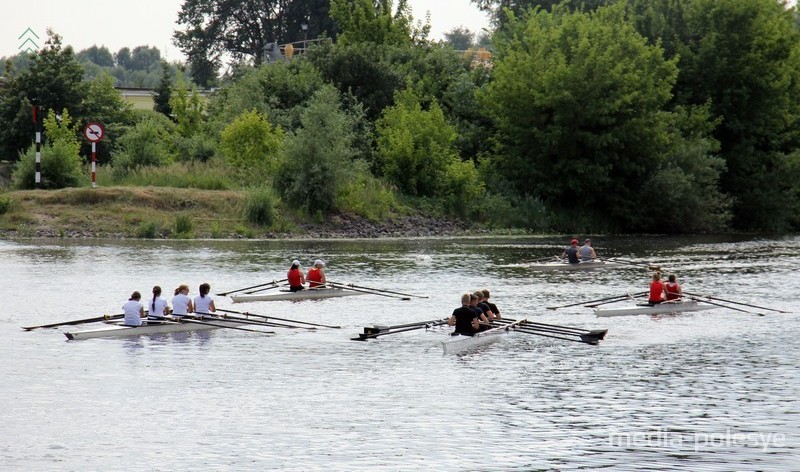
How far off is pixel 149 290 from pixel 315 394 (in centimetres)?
1562

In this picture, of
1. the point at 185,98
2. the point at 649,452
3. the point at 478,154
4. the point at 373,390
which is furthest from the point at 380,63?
the point at 649,452

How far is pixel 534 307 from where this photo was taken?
37250mm

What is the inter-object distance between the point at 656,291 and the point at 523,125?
1434 inches

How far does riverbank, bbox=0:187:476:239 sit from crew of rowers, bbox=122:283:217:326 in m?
25.6

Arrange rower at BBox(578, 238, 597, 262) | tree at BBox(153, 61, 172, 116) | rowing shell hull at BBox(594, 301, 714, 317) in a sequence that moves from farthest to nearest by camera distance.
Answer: tree at BBox(153, 61, 172, 116) → rower at BBox(578, 238, 597, 262) → rowing shell hull at BBox(594, 301, 714, 317)

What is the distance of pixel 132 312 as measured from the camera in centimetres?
3061

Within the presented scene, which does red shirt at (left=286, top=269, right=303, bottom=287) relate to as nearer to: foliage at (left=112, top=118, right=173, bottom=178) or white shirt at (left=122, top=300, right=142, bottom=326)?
white shirt at (left=122, top=300, right=142, bottom=326)

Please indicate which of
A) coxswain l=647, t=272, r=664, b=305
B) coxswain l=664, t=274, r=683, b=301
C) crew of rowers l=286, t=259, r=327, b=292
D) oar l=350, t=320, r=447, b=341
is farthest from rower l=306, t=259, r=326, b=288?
coxswain l=664, t=274, r=683, b=301

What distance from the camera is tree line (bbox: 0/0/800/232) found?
216 feet

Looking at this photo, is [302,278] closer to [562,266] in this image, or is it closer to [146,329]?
[146,329]

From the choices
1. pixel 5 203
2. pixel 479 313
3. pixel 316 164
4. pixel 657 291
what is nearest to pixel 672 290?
pixel 657 291

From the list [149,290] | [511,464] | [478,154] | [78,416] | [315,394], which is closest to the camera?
[511,464]

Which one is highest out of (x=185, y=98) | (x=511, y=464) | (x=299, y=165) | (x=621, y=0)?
(x=621, y=0)

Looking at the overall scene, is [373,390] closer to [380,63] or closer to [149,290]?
[149,290]
